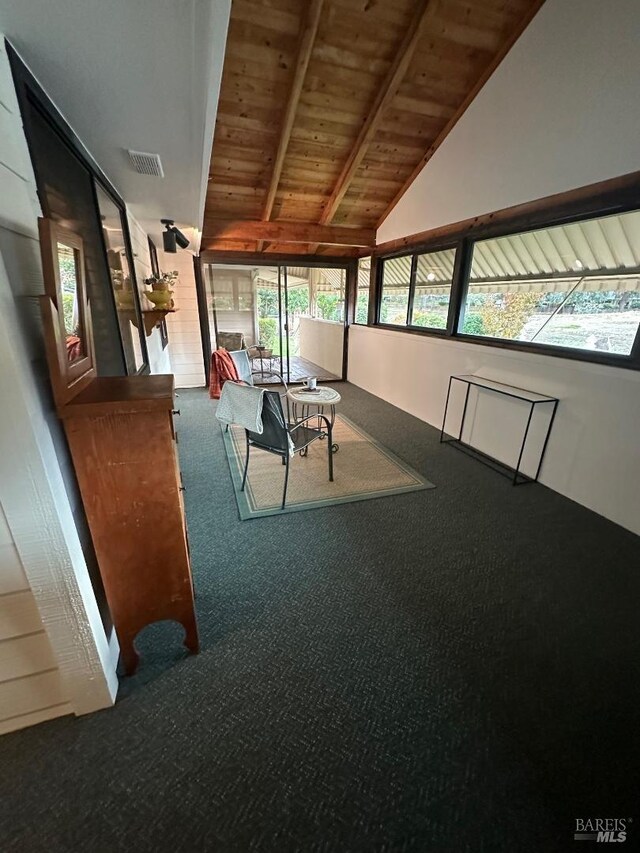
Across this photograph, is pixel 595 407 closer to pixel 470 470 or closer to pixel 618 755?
pixel 470 470

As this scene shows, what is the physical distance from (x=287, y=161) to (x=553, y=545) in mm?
4460

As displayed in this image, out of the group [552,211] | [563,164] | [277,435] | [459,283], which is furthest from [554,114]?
[277,435]

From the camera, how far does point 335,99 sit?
3.22m

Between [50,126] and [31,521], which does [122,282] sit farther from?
[31,521]

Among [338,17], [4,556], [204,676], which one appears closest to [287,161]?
[338,17]

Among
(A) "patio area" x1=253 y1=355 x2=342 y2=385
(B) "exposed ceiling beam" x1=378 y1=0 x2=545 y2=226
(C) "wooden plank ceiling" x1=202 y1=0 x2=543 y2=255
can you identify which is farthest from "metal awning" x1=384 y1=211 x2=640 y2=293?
(A) "patio area" x1=253 y1=355 x2=342 y2=385

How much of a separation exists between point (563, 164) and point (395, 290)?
2568 millimetres

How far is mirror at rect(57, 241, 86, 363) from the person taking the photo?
1.04 m

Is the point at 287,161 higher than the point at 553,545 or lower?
higher

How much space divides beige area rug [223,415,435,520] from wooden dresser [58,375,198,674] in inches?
42.7

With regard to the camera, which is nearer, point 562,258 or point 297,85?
point 562,258

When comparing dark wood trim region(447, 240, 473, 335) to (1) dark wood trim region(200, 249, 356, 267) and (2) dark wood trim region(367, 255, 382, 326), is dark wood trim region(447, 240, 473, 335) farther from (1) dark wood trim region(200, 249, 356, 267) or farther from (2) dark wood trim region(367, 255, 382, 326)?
(1) dark wood trim region(200, 249, 356, 267)

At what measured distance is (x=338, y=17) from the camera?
8.50 feet

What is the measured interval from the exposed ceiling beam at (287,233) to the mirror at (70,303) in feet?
13.1
